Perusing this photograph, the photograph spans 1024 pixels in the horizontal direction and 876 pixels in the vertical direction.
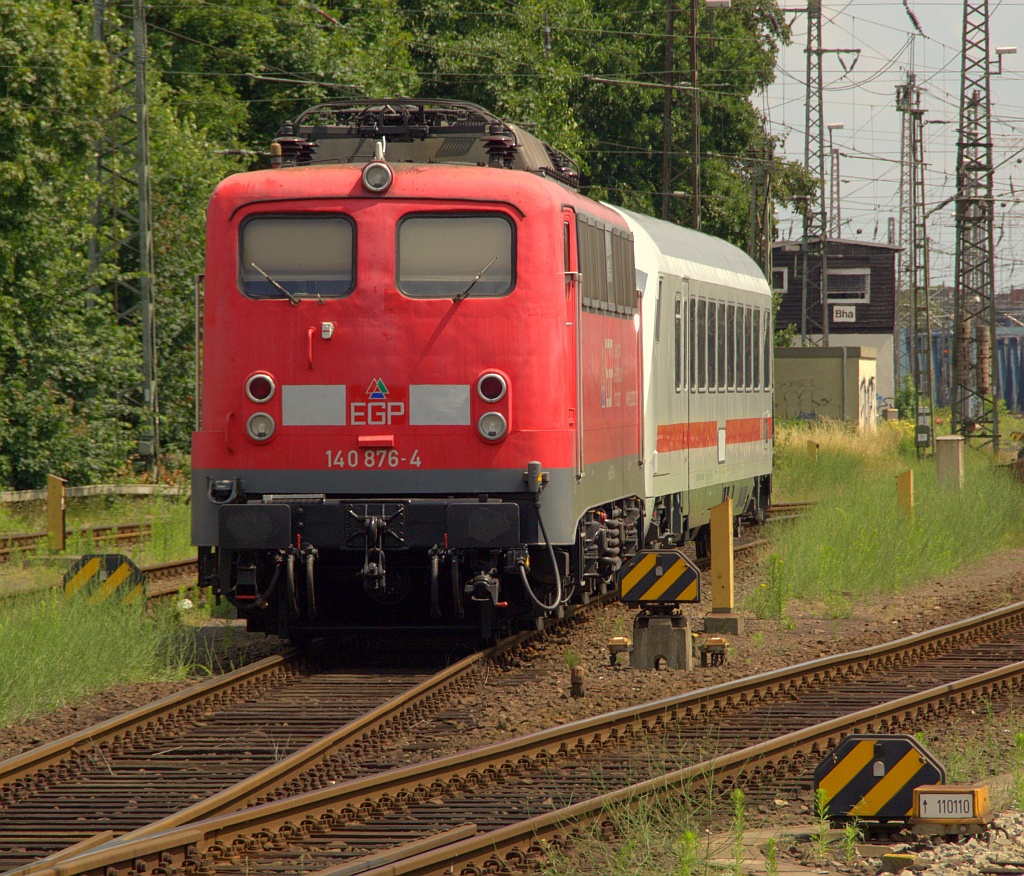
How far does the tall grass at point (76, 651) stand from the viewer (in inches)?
396

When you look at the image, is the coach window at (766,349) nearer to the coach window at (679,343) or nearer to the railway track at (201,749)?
the coach window at (679,343)

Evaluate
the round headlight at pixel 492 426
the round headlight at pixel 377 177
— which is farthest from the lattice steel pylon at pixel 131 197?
the round headlight at pixel 492 426

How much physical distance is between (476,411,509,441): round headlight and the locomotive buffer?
4.38 feet

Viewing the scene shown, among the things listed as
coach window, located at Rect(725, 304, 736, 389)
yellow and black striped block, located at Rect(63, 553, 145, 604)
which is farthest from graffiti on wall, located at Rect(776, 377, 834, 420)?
yellow and black striped block, located at Rect(63, 553, 145, 604)

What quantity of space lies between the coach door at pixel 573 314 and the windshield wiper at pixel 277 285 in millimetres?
1841

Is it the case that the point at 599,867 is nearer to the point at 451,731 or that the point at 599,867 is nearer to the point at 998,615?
the point at 451,731

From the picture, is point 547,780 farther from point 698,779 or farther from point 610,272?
point 610,272

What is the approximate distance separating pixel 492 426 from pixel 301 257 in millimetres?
1757

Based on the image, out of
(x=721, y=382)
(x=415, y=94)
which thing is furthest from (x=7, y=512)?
(x=415, y=94)

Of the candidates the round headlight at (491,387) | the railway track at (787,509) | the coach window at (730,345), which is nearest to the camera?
the round headlight at (491,387)

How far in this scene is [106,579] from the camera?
1307cm

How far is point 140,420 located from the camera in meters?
27.4

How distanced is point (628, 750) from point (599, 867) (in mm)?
2422

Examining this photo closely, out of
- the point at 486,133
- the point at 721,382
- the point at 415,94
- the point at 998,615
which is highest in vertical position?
the point at 415,94
